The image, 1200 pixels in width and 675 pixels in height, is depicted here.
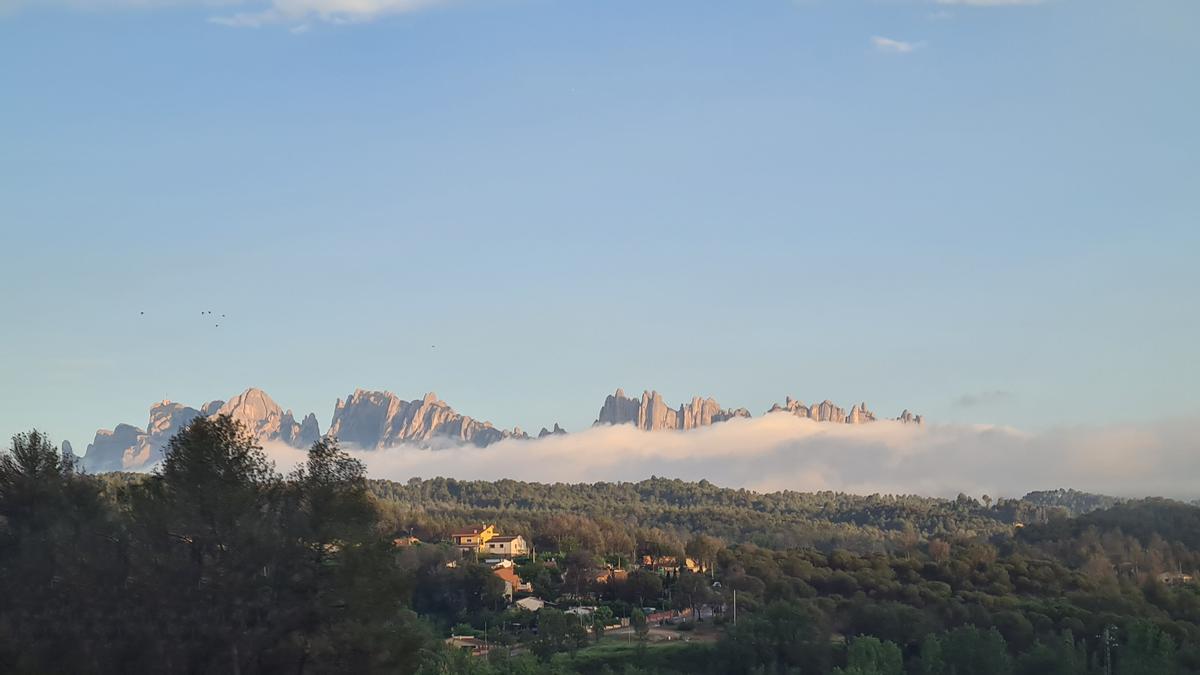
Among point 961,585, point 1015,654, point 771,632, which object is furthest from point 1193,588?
point 771,632

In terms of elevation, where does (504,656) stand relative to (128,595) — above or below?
below

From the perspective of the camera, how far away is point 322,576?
101 feet

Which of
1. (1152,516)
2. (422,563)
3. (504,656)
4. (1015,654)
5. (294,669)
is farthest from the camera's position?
(1152,516)

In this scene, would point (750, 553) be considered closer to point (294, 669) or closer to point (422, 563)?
point (422, 563)

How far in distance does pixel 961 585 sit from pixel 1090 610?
1123 centimetres

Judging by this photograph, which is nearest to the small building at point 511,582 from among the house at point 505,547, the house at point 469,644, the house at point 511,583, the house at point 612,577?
the house at point 511,583

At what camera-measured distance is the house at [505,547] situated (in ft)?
361

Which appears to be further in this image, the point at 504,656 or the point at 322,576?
the point at 504,656

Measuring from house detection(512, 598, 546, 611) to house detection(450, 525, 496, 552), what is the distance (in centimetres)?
2096

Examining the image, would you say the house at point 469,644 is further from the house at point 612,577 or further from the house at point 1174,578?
the house at point 1174,578

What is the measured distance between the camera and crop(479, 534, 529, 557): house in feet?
361

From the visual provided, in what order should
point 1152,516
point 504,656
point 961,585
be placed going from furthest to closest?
point 1152,516, point 961,585, point 504,656

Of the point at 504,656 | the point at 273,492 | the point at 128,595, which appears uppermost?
the point at 273,492

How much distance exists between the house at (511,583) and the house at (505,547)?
15204 mm
